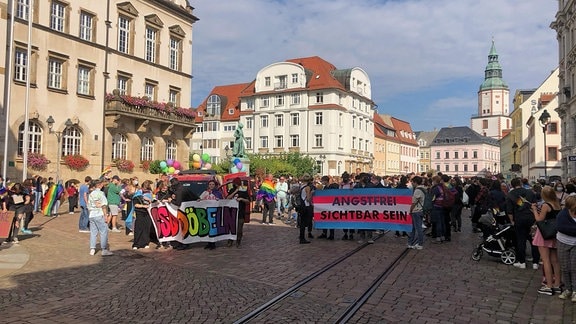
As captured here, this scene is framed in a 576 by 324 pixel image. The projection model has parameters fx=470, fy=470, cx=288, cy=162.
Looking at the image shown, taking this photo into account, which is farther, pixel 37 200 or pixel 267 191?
pixel 37 200

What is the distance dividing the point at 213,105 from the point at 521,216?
246 ft

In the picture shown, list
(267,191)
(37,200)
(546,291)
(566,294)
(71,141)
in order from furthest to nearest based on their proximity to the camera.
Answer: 1. (71,141)
2. (37,200)
3. (267,191)
4. (546,291)
5. (566,294)

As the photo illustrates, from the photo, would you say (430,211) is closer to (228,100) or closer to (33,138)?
(33,138)

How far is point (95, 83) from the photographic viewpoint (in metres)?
32.2

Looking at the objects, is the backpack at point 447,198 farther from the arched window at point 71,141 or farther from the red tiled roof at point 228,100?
the red tiled roof at point 228,100

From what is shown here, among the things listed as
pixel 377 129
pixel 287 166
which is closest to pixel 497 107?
pixel 377 129

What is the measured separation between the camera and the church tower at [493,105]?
5408 inches

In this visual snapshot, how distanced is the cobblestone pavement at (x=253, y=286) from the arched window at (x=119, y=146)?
71.8 feet

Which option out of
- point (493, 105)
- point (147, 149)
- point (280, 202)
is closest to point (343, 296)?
point (280, 202)

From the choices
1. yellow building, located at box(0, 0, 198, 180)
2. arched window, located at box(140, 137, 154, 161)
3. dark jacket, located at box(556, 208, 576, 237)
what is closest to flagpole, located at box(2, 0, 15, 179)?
yellow building, located at box(0, 0, 198, 180)

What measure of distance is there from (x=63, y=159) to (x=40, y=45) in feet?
23.1

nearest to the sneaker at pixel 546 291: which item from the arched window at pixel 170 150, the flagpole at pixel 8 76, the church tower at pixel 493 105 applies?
the flagpole at pixel 8 76

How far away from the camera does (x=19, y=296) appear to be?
24.0ft

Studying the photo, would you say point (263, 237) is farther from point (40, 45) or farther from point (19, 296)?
point (40, 45)
